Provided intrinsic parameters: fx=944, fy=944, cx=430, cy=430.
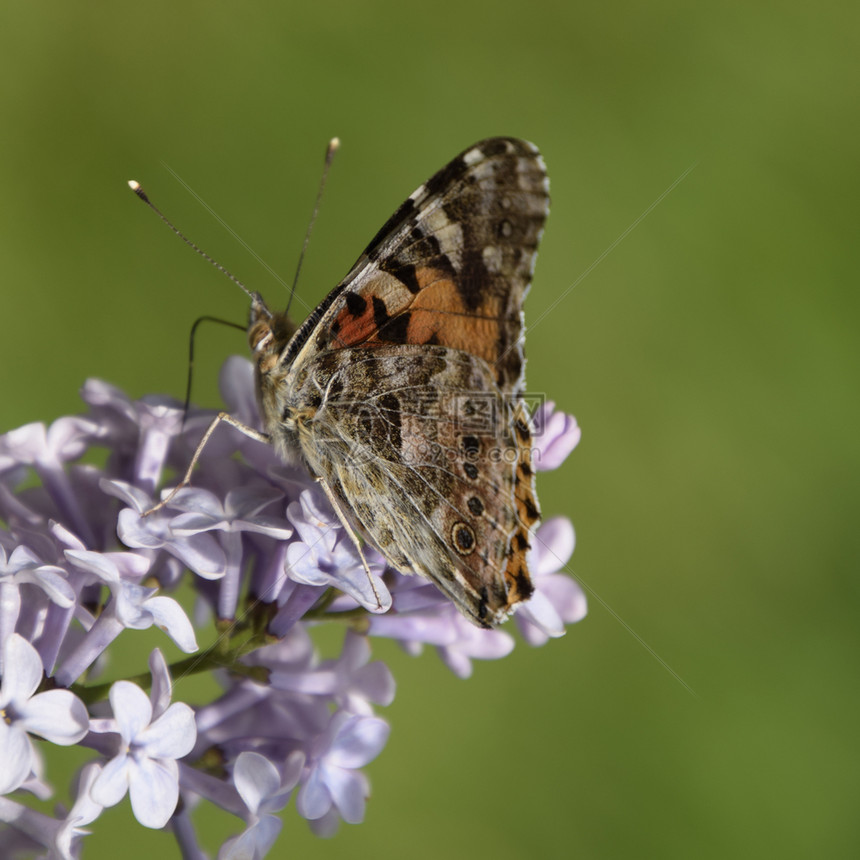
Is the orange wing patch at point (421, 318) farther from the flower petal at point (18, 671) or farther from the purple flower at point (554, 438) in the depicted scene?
the flower petal at point (18, 671)

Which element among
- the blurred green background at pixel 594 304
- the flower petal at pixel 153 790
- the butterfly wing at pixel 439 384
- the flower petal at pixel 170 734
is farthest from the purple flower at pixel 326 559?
the blurred green background at pixel 594 304

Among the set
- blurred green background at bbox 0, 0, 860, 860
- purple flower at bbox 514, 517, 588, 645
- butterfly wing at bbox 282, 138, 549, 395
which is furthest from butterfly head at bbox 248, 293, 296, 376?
blurred green background at bbox 0, 0, 860, 860

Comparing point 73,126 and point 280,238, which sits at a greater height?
point 280,238

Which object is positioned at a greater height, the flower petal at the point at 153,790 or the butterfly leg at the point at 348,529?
the butterfly leg at the point at 348,529

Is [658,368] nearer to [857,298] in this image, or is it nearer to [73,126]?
[857,298]

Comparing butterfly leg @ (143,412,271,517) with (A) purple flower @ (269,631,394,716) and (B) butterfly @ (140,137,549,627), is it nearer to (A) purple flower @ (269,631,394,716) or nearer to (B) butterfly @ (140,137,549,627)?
(B) butterfly @ (140,137,549,627)

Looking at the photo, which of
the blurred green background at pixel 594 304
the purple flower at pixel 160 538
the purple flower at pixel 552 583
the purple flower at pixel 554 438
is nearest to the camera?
the purple flower at pixel 160 538

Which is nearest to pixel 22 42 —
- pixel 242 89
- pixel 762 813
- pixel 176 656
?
pixel 242 89

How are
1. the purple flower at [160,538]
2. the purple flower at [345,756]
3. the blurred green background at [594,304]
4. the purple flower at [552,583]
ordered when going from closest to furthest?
the purple flower at [160,538], the purple flower at [345,756], the purple flower at [552,583], the blurred green background at [594,304]
